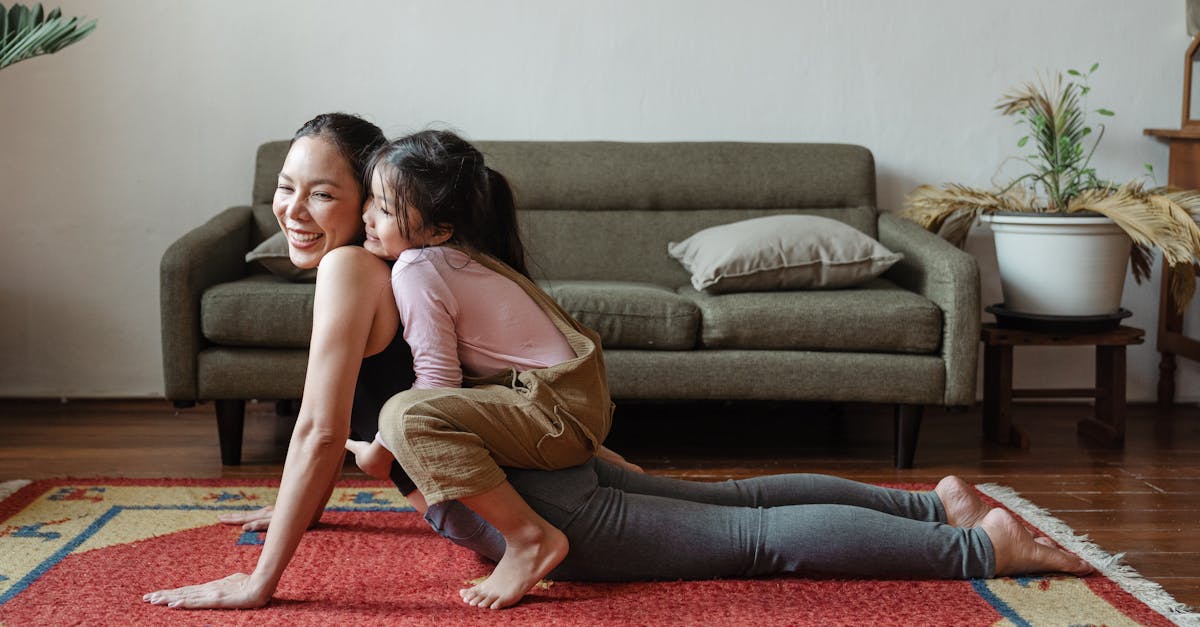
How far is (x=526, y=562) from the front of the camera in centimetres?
174

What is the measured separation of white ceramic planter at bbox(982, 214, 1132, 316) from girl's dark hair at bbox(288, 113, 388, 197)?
6.19 feet

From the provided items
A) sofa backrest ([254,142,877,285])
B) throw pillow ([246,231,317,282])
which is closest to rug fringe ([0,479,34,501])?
throw pillow ([246,231,317,282])

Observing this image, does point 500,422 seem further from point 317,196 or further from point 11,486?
point 11,486

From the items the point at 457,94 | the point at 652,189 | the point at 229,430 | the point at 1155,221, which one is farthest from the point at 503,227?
the point at 1155,221

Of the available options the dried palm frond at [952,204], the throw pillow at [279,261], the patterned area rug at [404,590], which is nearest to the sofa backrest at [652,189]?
the dried palm frond at [952,204]

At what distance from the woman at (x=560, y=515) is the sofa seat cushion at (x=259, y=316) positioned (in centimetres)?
83

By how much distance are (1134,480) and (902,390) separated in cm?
57

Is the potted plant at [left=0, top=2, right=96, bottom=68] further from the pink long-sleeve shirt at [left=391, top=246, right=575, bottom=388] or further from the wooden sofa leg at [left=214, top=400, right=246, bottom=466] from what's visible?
the pink long-sleeve shirt at [left=391, top=246, right=575, bottom=388]

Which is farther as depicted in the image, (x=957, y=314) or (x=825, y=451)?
(x=825, y=451)

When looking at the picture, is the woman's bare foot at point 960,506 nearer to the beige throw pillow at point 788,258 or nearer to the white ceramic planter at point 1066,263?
the beige throw pillow at point 788,258

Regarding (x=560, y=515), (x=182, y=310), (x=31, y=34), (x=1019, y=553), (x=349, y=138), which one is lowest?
(x=1019, y=553)

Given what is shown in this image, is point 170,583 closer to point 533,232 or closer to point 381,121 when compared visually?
point 533,232

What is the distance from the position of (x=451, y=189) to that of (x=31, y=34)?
1.53 metres

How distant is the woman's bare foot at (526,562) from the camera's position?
1.74 meters
